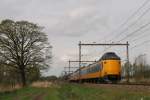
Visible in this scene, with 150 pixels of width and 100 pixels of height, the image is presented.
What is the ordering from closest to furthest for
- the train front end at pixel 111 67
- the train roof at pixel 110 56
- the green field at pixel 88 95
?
the green field at pixel 88 95
the train front end at pixel 111 67
the train roof at pixel 110 56

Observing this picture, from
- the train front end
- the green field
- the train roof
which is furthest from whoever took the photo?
the train roof

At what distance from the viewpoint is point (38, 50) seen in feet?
201

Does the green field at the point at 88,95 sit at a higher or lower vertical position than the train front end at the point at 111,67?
lower

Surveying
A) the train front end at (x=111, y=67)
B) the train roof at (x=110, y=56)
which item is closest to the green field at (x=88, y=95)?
the train front end at (x=111, y=67)

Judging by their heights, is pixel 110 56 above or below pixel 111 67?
above

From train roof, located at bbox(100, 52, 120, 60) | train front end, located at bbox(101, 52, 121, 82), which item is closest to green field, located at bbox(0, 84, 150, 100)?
train front end, located at bbox(101, 52, 121, 82)

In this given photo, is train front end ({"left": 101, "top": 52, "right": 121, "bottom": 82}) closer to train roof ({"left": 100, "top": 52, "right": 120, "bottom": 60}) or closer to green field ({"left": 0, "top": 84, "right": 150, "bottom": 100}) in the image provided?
train roof ({"left": 100, "top": 52, "right": 120, "bottom": 60})

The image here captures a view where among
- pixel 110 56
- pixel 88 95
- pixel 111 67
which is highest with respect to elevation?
pixel 110 56

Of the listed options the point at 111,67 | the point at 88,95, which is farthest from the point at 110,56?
the point at 88,95

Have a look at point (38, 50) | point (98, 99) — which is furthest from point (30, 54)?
point (98, 99)

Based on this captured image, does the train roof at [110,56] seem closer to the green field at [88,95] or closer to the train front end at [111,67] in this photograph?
the train front end at [111,67]

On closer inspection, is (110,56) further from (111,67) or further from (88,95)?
(88,95)

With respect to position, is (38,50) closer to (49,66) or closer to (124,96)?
(49,66)

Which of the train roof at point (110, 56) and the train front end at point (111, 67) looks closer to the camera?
the train front end at point (111, 67)
